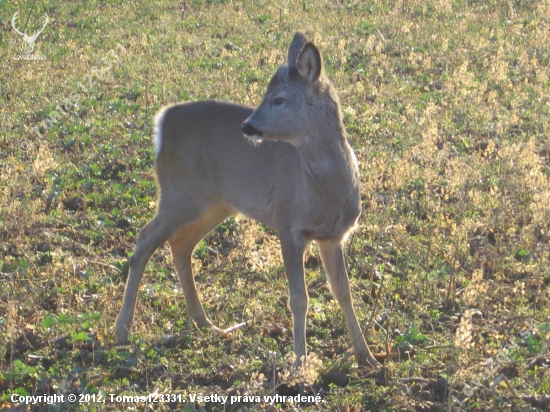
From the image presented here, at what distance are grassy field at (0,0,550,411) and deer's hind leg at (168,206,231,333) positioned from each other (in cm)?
16

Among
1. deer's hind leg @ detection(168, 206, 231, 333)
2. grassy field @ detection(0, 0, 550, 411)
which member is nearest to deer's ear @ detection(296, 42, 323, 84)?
deer's hind leg @ detection(168, 206, 231, 333)

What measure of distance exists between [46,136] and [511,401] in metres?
7.21

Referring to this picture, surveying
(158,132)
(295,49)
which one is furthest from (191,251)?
(295,49)

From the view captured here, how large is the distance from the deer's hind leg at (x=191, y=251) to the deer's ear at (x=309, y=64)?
1480mm

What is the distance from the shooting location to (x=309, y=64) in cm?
552

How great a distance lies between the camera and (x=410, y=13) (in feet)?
51.5

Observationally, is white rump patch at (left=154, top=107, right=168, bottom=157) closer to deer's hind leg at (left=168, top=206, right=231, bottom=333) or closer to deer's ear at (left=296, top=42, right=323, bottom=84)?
deer's hind leg at (left=168, top=206, right=231, bottom=333)

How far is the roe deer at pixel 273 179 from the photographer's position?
555 cm

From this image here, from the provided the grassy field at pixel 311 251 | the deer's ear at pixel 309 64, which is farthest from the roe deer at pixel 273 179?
the grassy field at pixel 311 251

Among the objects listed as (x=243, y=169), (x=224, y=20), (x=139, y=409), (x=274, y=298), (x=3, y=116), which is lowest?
(x=139, y=409)

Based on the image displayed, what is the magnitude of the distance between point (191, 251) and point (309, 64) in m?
1.93

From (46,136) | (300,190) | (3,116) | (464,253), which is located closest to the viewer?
(300,190)

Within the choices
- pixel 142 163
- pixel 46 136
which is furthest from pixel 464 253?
pixel 46 136

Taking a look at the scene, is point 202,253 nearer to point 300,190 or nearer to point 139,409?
point 300,190
